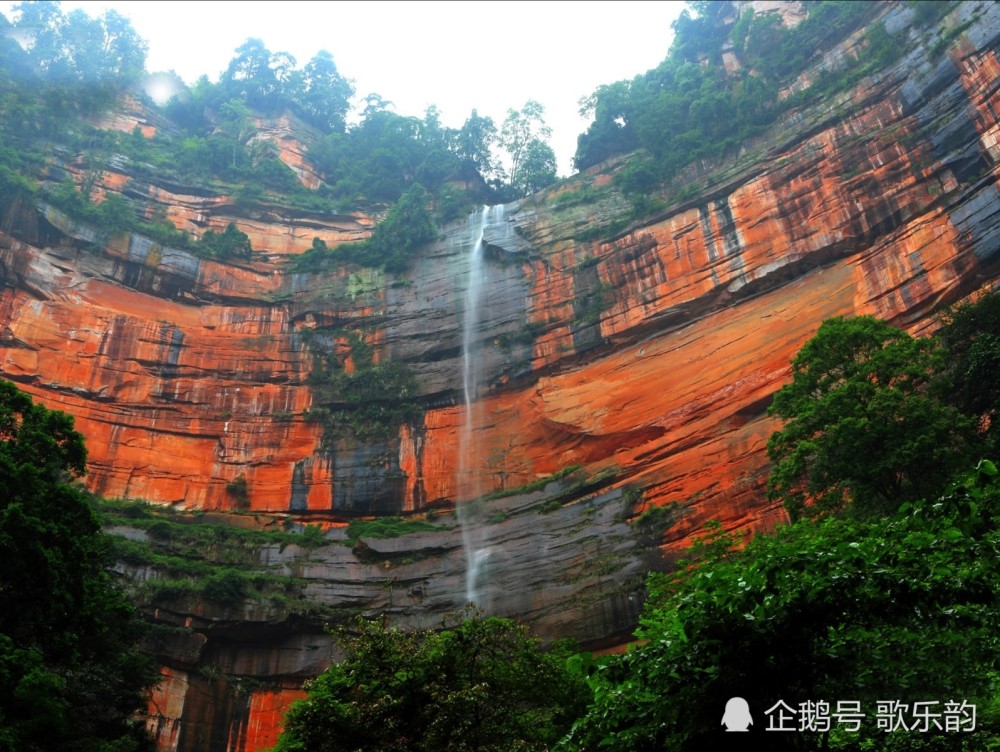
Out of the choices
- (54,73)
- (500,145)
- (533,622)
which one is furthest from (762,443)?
Result: (54,73)

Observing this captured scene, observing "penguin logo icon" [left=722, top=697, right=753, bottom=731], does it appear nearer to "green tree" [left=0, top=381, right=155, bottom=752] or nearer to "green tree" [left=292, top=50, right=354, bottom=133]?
"green tree" [left=0, top=381, right=155, bottom=752]

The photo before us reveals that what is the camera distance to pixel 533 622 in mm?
19891

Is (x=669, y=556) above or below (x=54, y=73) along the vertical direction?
below

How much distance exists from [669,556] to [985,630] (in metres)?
14.2

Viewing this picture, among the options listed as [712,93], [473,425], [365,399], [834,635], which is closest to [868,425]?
[834,635]

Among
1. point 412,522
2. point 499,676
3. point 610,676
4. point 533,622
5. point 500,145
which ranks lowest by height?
point 610,676

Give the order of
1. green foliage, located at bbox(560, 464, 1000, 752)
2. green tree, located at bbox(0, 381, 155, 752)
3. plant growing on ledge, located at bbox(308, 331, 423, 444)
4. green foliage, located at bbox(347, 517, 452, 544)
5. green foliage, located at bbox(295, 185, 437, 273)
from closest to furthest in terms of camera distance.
Result: green foliage, located at bbox(560, 464, 1000, 752) → green tree, located at bbox(0, 381, 155, 752) → green foliage, located at bbox(347, 517, 452, 544) → plant growing on ledge, located at bbox(308, 331, 423, 444) → green foliage, located at bbox(295, 185, 437, 273)

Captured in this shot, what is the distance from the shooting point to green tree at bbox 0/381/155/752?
1002 cm

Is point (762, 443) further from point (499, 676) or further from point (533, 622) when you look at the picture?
point (499, 676)

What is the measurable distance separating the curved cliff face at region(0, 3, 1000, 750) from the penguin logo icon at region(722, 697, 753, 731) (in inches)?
552

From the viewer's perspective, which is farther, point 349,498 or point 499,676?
point 349,498

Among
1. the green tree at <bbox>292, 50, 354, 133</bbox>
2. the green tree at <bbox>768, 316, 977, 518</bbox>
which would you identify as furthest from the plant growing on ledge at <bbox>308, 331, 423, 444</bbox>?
the green tree at <bbox>292, 50, 354, 133</bbox>

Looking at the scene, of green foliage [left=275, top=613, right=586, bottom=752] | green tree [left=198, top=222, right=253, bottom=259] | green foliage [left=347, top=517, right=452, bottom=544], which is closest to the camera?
green foliage [left=275, top=613, right=586, bottom=752]

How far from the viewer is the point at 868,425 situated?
12.5 m
